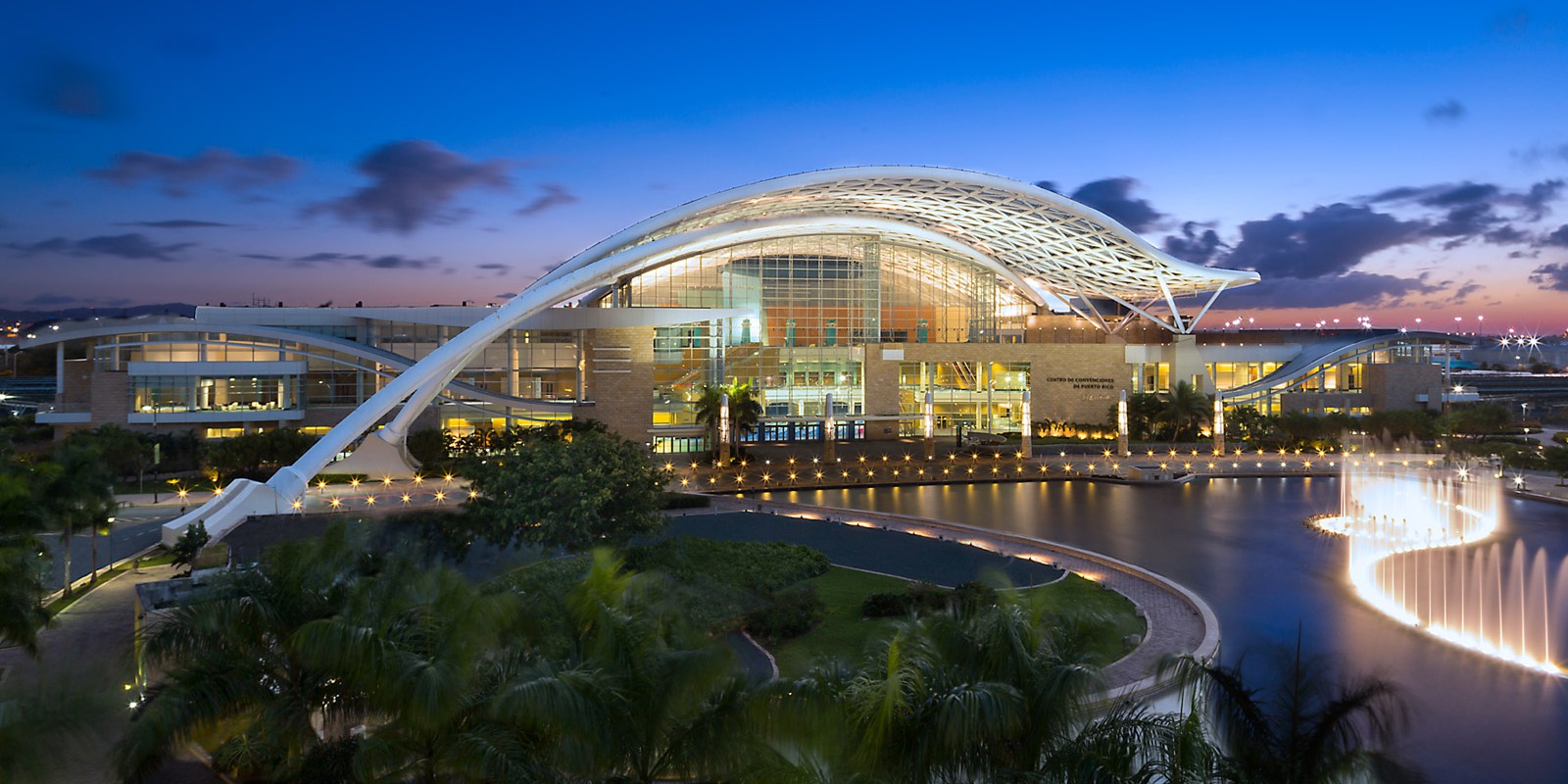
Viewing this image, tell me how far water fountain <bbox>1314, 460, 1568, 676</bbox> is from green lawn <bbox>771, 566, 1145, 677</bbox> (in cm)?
567

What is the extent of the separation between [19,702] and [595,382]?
4104 cm

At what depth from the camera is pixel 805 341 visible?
2473 inches

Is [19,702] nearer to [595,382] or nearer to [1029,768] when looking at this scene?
[1029,768]

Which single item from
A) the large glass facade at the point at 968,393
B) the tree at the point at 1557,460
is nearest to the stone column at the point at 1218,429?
the tree at the point at 1557,460

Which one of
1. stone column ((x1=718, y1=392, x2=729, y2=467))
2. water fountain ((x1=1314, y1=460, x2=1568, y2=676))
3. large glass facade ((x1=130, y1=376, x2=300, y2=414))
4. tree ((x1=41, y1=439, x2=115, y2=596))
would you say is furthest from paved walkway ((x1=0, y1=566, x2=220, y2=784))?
large glass facade ((x1=130, y1=376, x2=300, y2=414))

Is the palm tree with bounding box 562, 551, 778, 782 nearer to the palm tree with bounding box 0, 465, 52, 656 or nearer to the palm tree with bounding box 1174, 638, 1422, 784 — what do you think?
the palm tree with bounding box 1174, 638, 1422, 784

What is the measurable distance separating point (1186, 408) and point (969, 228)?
17.5m

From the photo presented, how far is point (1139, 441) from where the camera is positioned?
5406 cm

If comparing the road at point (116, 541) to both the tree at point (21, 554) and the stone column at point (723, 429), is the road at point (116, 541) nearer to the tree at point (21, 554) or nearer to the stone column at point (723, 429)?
the tree at point (21, 554)

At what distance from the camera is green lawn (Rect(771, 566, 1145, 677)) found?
1619cm

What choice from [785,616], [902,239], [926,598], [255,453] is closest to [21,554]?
[785,616]

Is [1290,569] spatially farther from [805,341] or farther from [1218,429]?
[805,341]

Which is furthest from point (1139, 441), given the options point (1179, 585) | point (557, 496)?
point (557, 496)

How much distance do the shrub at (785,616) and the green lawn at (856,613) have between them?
18 centimetres
